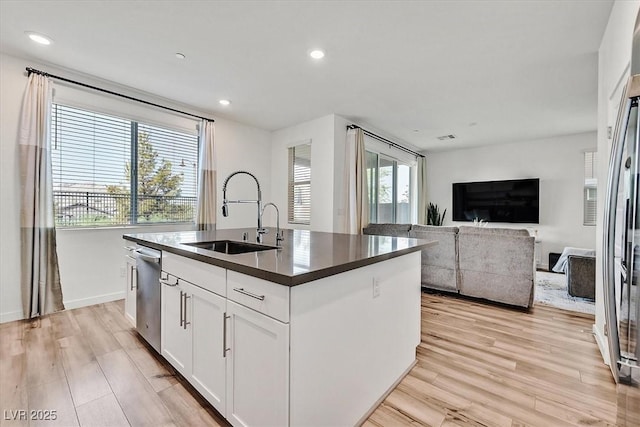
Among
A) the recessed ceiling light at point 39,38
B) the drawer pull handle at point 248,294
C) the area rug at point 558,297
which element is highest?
the recessed ceiling light at point 39,38

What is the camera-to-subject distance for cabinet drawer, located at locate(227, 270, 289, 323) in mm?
1111

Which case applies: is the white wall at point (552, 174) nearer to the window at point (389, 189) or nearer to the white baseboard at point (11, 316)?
the window at point (389, 189)

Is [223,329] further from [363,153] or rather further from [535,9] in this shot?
[363,153]

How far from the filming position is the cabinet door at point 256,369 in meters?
1.13

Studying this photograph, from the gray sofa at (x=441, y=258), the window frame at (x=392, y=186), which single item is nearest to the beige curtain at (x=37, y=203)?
the gray sofa at (x=441, y=258)

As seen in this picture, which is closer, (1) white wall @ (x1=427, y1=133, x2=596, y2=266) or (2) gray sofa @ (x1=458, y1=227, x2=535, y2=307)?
(2) gray sofa @ (x1=458, y1=227, x2=535, y2=307)

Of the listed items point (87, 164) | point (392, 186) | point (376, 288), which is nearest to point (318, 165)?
point (392, 186)

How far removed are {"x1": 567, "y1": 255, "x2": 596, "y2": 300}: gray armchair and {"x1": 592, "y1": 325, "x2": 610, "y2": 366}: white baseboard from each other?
105cm

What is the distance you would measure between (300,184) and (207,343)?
3.69 m

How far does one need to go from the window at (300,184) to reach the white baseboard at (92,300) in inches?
106

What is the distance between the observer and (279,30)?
2359 mm

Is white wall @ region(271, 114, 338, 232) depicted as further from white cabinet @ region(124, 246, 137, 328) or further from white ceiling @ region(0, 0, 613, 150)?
white cabinet @ region(124, 246, 137, 328)

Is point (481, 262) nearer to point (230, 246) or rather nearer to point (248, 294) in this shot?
point (230, 246)

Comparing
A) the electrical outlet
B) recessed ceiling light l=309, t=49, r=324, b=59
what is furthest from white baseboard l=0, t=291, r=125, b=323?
recessed ceiling light l=309, t=49, r=324, b=59
